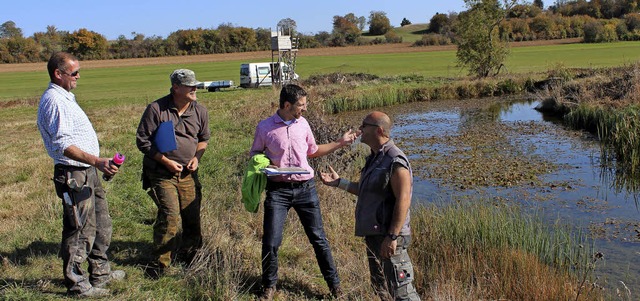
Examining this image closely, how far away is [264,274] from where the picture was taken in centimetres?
438

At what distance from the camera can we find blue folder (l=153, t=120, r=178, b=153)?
4418 millimetres

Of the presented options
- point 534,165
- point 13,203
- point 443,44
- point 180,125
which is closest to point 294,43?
point 534,165

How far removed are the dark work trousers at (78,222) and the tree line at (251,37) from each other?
6668 cm

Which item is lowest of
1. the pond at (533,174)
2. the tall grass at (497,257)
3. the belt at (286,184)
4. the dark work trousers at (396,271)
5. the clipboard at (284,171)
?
the pond at (533,174)

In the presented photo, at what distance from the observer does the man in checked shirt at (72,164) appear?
3.86 meters

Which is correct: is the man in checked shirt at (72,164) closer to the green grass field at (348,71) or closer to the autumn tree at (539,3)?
the green grass field at (348,71)

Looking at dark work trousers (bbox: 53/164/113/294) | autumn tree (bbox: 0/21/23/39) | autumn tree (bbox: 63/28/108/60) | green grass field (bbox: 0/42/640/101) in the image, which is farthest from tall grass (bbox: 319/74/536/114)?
autumn tree (bbox: 0/21/23/39)

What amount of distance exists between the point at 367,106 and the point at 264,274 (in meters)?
18.4

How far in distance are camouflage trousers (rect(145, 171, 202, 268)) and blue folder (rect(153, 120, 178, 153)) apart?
0.29 m

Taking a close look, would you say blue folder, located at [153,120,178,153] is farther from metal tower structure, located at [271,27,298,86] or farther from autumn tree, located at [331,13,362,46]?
autumn tree, located at [331,13,362,46]

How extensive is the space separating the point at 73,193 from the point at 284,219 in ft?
5.44

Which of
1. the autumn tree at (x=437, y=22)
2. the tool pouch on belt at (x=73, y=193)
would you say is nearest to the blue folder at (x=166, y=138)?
the tool pouch on belt at (x=73, y=193)

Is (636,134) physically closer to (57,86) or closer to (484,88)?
(57,86)

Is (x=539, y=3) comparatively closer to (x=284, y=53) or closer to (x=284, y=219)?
(x=284, y=53)
